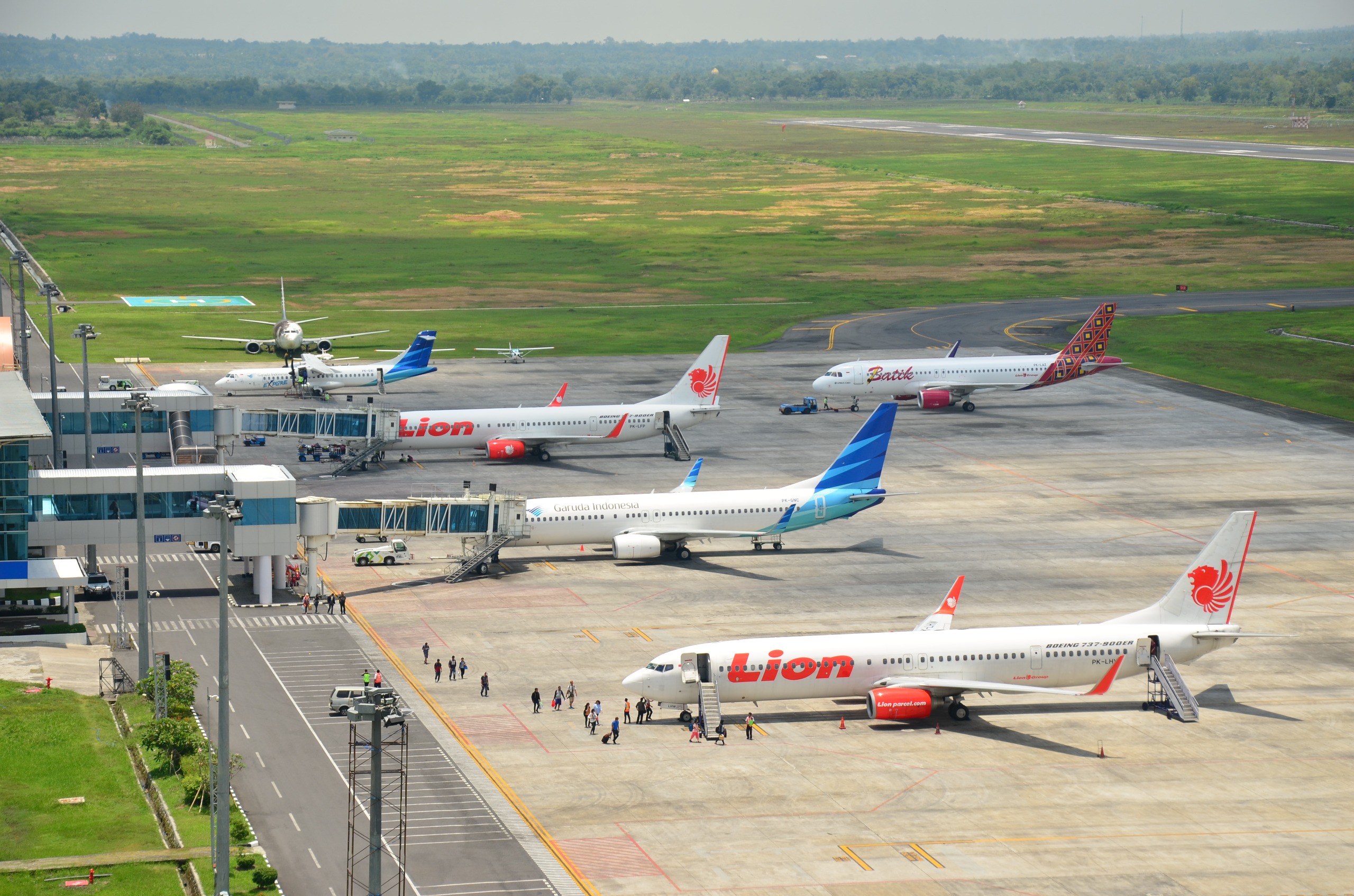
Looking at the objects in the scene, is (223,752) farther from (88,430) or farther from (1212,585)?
(88,430)

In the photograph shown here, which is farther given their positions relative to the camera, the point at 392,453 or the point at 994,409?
the point at 994,409

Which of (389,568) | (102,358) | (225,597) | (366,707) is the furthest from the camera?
(102,358)

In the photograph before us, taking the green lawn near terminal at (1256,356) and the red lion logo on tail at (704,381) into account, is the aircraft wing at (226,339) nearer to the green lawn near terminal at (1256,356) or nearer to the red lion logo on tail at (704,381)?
the red lion logo on tail at (704,381)

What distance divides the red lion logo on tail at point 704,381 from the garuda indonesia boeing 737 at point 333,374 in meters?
36.2

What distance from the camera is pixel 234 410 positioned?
11969 centimetres

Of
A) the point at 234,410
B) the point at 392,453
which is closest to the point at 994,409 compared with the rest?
the point at 392,453

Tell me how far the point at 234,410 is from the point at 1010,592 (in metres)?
58.4

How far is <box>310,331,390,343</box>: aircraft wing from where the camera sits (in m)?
178

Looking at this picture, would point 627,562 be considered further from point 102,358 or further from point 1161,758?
point 102,358

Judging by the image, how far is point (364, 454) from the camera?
127938 millimetres

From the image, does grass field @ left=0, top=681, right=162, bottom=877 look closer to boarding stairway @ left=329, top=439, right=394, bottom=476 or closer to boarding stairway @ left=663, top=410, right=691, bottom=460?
boarding stairway @ left=329, top=439, right=394, bottom=476

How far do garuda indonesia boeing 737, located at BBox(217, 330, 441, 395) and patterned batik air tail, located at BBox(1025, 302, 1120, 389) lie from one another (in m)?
59.5

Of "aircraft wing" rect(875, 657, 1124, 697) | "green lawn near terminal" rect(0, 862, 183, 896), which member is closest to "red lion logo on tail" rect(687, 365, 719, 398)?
"aircraft wing" rect(875, 657, 1124, 697)

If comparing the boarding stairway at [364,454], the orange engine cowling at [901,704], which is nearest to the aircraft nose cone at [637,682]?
the orange engine cowling at [901,704]
